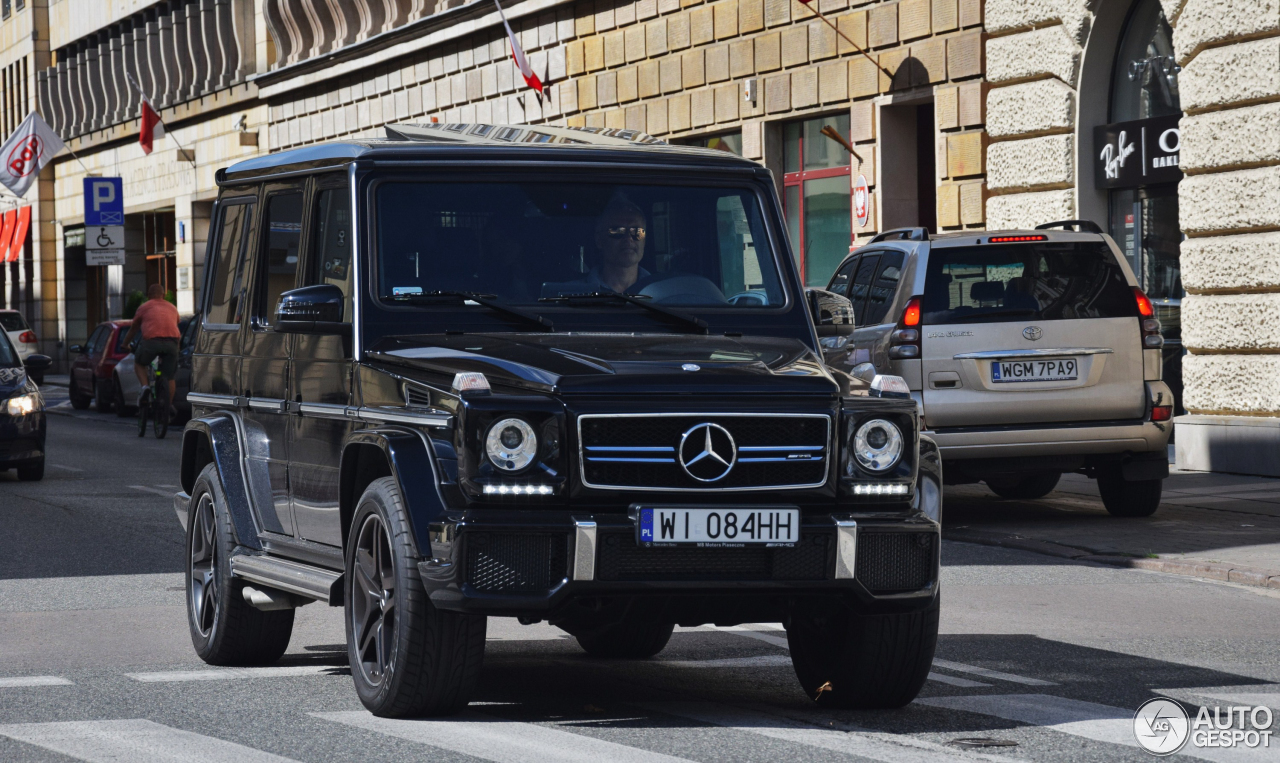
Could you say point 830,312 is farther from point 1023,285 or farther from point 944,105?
point 944,105

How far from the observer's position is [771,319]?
23.6ft

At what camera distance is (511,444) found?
19.3 ft

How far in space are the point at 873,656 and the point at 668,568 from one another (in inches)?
35.8

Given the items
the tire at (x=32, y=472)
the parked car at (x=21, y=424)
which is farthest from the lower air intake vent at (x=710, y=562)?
the tire at (x=32, y=472)

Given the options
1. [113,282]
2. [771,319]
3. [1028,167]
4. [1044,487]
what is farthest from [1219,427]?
[113,282]

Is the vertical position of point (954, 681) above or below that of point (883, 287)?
below

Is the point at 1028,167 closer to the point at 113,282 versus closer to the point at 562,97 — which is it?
the point at 562,97

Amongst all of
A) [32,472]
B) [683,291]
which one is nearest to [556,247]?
[683,291]

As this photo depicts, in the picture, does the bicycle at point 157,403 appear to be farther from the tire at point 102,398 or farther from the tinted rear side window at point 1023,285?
the tinted rear side window at point 1023,285

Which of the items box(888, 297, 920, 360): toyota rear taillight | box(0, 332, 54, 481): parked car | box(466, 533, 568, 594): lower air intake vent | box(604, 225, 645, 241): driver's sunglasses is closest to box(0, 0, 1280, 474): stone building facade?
box(604, 225, 645, 241): driver's sunglasses

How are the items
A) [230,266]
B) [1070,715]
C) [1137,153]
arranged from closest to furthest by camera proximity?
[1070,715] < [230,266] < [1137,153]

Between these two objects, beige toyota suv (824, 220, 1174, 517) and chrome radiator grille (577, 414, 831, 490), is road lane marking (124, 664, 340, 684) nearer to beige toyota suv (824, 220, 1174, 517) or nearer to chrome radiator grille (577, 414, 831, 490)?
chrome radiator grille (577, 414, 831, 490)

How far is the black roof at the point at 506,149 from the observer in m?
7.20

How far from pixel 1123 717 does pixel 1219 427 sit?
1068 cm
